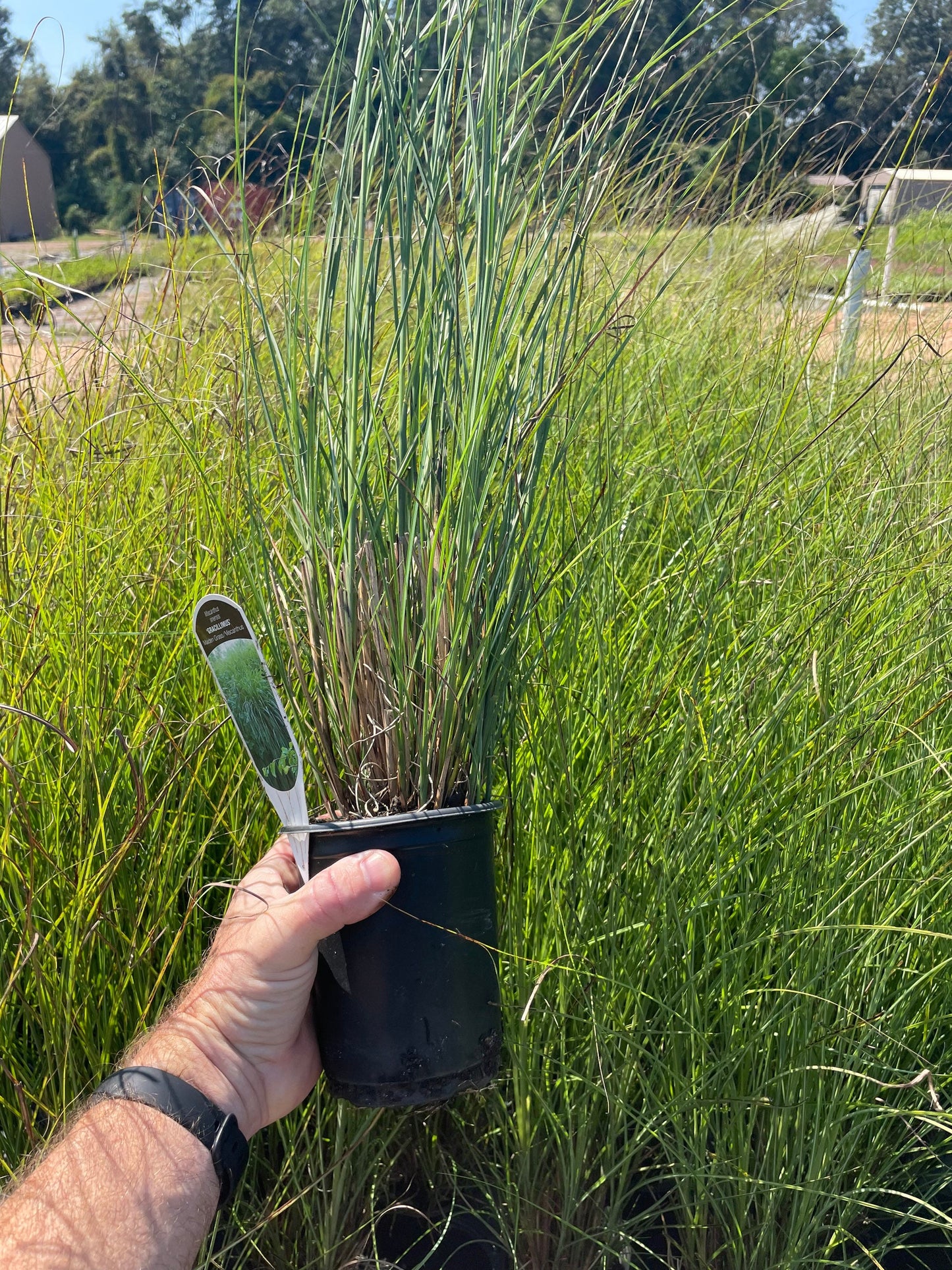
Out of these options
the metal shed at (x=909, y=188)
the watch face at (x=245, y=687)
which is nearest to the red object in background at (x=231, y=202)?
the watch face at (x=245, y=687)

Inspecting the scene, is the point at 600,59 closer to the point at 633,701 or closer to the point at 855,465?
the point at 633,701

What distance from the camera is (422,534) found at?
102 cm

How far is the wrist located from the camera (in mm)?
1027

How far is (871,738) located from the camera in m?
1.26

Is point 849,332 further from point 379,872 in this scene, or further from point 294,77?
point 379,872

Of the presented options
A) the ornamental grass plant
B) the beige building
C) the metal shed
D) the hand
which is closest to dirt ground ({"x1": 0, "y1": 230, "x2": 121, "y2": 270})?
A: the beige building

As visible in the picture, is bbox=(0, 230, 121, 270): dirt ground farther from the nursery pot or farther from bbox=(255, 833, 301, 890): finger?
the nursery pot

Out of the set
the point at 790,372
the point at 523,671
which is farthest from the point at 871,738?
the point at 790,372

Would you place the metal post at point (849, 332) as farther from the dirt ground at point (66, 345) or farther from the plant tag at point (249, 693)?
the plant tag at point (249, 693)

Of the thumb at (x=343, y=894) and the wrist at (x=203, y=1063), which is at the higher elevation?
the thumb at (x=343, y=894)

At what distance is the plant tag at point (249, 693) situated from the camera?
0.98 m

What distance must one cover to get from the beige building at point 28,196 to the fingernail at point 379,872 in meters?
1.41

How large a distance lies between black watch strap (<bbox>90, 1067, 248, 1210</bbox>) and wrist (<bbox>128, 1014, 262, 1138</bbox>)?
10mm

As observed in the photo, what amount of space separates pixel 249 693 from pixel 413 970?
0.30 metres
